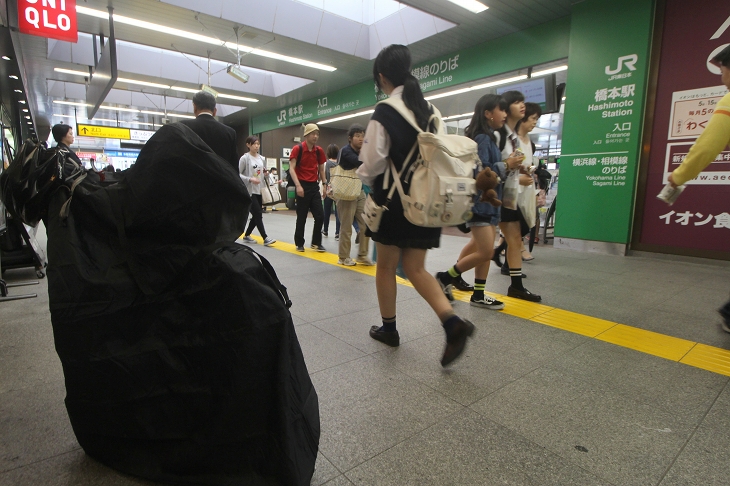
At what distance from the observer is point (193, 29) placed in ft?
25.0

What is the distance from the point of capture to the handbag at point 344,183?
14.4 ft

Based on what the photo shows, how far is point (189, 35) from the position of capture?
7.95m

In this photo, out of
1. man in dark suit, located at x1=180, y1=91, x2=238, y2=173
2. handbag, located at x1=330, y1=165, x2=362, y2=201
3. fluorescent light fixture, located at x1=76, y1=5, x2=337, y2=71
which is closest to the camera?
man in dark suit, located at x1=180, y1=91, x2=238, y2=173

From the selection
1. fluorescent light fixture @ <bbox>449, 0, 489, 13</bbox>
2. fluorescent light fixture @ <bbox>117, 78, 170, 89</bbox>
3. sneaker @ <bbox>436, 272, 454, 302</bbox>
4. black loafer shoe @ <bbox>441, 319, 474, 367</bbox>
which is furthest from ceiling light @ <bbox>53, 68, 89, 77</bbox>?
black loafer shoe @ <bbox>441, 319, 474, 367</bbox>

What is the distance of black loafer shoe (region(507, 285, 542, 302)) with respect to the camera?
3203mm

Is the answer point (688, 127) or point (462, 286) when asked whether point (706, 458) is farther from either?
point (688, 127)

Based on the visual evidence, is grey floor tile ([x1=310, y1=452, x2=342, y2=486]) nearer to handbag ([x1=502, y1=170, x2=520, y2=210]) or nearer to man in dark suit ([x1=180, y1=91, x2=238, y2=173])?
man in dark suit ([x1=180, y1=91, x2=238, y2=173])

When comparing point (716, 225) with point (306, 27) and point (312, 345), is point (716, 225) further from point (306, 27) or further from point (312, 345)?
point (306, 27)

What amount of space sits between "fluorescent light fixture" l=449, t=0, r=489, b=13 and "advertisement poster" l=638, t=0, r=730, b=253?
238cm

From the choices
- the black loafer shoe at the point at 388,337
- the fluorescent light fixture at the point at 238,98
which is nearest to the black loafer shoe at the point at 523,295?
the black loafer shoe at the point at 388,337

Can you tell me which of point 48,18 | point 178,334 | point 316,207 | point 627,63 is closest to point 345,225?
point 316,207

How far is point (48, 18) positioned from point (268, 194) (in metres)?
3.41

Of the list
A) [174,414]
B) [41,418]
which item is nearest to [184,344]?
[174,414]

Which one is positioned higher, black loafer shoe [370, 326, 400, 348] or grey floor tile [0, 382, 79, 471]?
black loafer shoe [370, 326, 400, 348]
